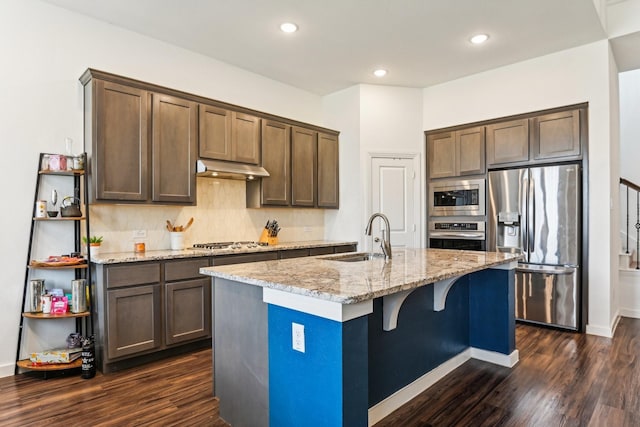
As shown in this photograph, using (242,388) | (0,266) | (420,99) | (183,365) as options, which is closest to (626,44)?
(420,99)

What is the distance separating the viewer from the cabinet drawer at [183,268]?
326cm

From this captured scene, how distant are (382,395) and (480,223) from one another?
3017mm

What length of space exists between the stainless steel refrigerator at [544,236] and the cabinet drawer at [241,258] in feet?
8.40

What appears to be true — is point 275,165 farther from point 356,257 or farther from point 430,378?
point 430,378

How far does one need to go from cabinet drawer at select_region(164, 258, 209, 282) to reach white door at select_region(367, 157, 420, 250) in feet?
8.06

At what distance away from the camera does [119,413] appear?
2.36m

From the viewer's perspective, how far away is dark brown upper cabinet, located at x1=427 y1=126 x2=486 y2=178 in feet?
15.6

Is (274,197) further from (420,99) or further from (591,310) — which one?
(591,310)

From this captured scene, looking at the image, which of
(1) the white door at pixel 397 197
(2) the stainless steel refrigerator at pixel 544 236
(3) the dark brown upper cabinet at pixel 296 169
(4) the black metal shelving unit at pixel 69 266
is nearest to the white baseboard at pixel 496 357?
(2) the stainless steel refrigerator at pixel 544 236

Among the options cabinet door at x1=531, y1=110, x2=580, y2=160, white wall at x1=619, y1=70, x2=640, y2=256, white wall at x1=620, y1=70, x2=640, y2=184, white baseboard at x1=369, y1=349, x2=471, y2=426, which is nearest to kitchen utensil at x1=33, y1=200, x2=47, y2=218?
white baseboard at x1=369, y1=349, x2=471, y2=426

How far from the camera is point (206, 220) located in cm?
419

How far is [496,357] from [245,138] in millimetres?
3178

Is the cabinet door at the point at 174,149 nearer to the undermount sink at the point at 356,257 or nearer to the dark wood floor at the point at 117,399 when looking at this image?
the dark wood floor at the point at 117,399

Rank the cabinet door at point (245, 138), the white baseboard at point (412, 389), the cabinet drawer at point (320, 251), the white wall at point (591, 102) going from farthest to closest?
the cabinet drawer at point (320, 251), the cabinet door at point (245, 138), the white wall at point (591, 102), the white baseboard at point (412, 389)
